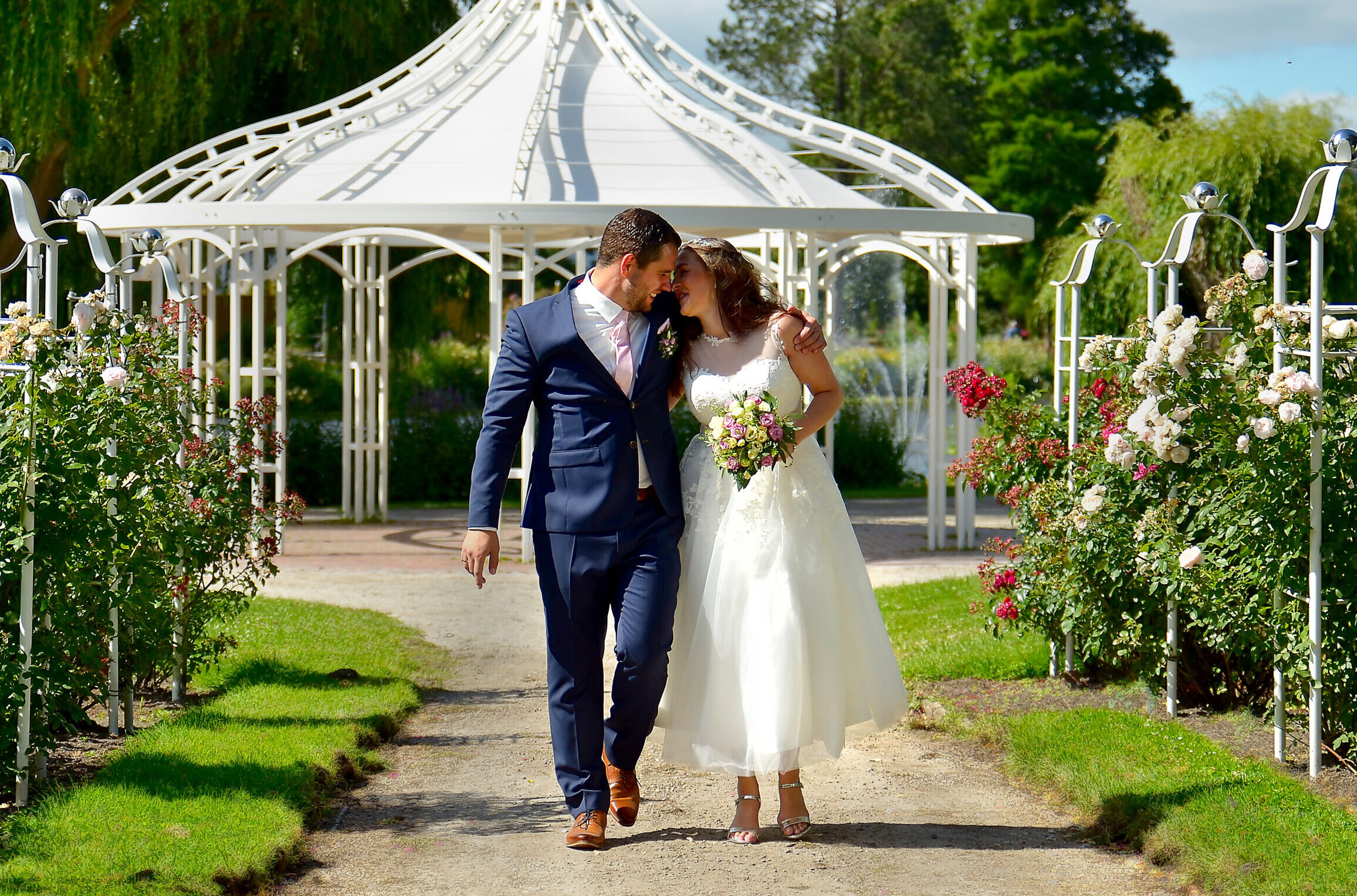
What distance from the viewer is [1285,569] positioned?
4848mm

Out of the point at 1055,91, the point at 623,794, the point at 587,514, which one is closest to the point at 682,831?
the point at 623,794

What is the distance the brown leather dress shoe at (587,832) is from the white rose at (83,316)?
2.41 metres

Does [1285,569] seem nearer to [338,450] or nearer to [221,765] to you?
[221,765]

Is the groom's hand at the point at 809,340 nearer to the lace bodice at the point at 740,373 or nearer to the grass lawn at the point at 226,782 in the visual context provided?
the lace bodice at the point at 740,373

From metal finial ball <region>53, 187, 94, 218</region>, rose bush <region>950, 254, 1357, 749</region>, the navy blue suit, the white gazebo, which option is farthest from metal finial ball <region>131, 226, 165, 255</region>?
rose bush <region>950, 254, 1357, 749</region>

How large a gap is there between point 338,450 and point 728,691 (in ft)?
40.9

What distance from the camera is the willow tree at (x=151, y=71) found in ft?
43.1

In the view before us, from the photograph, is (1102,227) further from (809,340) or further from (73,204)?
(73,204)

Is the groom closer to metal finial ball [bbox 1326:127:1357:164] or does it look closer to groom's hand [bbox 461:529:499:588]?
groom's hand [bbox 461:529:499:588]

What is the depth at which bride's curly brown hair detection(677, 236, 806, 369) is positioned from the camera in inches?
181

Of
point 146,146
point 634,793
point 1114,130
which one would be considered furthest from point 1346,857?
point 1114,130

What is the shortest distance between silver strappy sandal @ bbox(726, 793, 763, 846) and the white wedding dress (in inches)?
5.7

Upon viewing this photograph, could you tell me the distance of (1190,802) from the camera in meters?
4.61

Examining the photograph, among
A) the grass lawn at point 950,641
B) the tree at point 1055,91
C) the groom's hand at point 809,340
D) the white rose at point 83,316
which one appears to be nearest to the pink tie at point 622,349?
the groom's hand at point 809,340
